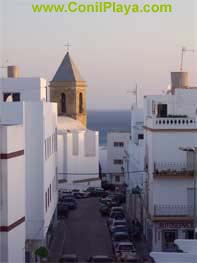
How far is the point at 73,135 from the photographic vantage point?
120 ft

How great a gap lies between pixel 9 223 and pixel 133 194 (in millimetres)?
12733

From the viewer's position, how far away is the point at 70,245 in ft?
65.3

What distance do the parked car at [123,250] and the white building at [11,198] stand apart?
4.79 meters

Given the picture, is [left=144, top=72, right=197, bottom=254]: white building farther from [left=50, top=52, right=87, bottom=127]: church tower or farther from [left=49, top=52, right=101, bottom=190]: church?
[left=50, top=52, right=87, bottom=127]: church tower

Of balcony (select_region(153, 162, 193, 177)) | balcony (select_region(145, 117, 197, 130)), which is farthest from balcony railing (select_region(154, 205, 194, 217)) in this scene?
balcony (select_region(145, 117, 197, 130))

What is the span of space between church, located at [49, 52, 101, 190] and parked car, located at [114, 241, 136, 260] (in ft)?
49.6

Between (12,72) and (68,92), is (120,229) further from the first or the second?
(68,92)

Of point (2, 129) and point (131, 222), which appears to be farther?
point (131, 222)

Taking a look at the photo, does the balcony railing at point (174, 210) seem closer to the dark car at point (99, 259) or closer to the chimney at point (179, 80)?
the dark car at point (99, 259)

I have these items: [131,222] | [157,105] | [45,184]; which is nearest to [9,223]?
[45,184]

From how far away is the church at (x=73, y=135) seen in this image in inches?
1384

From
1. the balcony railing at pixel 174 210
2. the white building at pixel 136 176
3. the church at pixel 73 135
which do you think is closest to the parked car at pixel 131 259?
the balcony railing at pixel 174 210

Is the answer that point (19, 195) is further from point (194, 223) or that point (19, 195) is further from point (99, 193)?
point (99, 193)

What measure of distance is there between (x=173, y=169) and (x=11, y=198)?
7.77m
